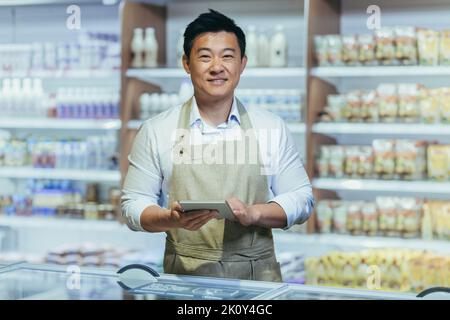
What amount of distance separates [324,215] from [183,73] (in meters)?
1.30

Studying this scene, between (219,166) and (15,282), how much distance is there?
30.4 inches

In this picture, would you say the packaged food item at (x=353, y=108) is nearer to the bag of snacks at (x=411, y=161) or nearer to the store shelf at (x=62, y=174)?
the bag of snacks at (x=411, y=161)

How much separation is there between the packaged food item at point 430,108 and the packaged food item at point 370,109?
0.27m

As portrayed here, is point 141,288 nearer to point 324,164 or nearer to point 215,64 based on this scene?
point 215,64

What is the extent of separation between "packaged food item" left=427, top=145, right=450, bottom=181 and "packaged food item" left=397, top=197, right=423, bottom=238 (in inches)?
8.0

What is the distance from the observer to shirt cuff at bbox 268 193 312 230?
252 centimetres

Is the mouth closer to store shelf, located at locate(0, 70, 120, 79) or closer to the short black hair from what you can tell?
the short black hair

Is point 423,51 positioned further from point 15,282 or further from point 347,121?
point 15,282

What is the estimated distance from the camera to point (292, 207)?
2539 millimetres

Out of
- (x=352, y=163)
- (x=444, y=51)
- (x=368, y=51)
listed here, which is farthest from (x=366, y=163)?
(x=444, y=51)

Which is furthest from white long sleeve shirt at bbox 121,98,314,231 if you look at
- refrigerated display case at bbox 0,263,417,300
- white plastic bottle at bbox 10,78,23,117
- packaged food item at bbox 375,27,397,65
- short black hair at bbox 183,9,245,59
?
white plastic bottle at bbox 10,78,23,117

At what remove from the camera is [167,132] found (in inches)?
105

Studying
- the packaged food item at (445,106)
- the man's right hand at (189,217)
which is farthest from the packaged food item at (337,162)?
the man's right hand at (189,217)
